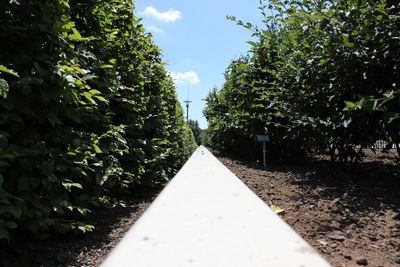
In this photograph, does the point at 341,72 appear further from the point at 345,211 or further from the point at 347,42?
the point at 345,211

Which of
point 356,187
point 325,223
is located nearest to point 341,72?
point 356,187

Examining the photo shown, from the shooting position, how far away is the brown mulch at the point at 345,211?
10.1ft

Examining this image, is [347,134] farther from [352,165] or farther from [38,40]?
[38,40]

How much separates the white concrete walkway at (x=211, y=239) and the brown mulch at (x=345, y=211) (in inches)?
63.3

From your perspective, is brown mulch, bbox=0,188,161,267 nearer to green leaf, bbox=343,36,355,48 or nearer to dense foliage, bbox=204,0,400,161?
dense foliage, bbox=204,0,400,161

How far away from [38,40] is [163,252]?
8.56 ft

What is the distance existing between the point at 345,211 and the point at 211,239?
3555mm

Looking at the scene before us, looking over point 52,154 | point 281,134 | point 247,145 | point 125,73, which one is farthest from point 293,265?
point 247,145

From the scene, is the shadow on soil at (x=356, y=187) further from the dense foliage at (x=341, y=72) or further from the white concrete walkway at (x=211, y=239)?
the white concrete walkway at (x=211, y=239)

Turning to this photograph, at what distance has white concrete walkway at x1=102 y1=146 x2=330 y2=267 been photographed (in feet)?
3.45

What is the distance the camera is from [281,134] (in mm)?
10133

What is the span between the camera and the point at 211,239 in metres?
1.23

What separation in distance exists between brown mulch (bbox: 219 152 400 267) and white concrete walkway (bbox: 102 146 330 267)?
1608mm

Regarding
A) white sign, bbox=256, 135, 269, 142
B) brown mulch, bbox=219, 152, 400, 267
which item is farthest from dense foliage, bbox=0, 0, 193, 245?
white sign, bbox=256, 135, 269, 142
